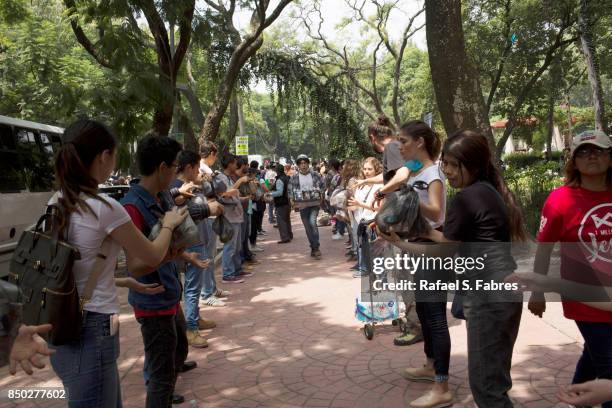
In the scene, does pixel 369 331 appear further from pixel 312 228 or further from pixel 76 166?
pixel 312 228

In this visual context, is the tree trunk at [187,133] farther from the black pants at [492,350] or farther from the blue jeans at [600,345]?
the blue jeans at [600,345]

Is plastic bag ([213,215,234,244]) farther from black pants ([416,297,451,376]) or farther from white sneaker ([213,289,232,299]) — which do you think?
black pants ([416,297,451,376])

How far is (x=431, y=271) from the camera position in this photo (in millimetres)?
3393

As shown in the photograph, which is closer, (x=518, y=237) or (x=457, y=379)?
(x=518, y=237)

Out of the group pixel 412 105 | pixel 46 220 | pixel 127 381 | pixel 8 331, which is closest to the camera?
pixel 8 331

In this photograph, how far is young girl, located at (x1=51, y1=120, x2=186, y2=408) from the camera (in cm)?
208

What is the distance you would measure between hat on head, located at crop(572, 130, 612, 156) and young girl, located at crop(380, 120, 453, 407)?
863mm

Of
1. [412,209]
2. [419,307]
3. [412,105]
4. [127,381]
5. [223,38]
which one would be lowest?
[127,381]

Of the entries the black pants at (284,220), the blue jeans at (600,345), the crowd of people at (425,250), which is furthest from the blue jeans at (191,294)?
the black pants at (284,220)

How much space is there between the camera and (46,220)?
2070 mm

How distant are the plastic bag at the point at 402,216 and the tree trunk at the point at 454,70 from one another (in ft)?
12.7

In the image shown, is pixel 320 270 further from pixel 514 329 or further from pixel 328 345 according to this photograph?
pixel 514 329

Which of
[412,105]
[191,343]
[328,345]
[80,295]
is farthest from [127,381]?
[412,105]

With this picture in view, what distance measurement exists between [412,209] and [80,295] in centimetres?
168
